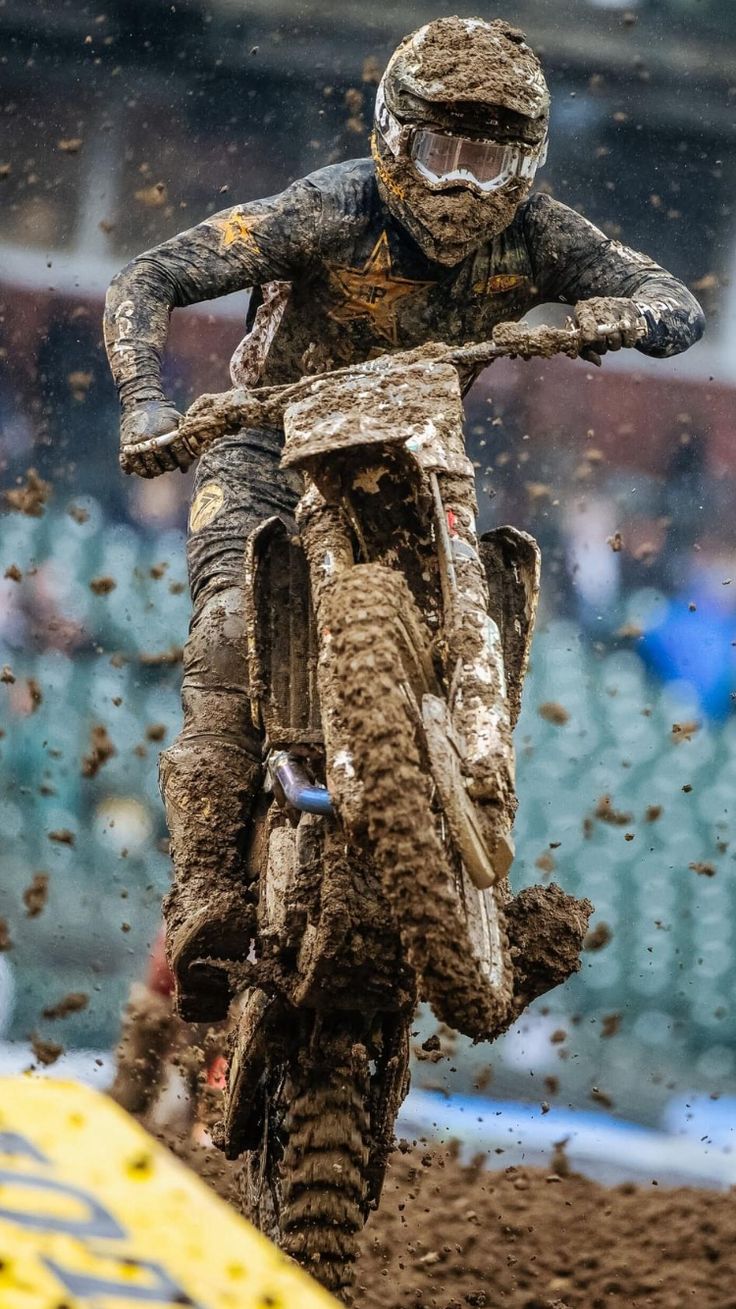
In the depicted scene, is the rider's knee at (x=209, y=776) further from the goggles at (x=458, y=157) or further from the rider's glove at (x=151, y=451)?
the goggles at (x=458, y=157)

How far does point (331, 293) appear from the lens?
383 cm

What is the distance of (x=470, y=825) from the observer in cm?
232

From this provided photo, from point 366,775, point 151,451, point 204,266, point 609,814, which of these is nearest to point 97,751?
point 609,814

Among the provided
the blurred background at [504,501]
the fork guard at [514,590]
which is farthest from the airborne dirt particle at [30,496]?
the fork guard at [514,590]

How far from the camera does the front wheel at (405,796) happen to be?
2.28 m

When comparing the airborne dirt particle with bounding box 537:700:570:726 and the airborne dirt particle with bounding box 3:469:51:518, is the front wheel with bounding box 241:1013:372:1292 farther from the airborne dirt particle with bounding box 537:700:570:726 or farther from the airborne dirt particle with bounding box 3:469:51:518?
the airborne dirt particle with bounding box 3:469:51:518

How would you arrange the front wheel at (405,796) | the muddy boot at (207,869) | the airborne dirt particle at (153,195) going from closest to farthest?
the front wheel at (405,796) < the muddy boot at (207,869) < the airborne dirt particle at (153,195)

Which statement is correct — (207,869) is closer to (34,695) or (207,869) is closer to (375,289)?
(375,289)

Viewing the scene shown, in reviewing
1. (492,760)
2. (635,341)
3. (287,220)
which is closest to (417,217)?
(287,220)

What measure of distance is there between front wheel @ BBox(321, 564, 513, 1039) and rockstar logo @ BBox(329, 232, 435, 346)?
1511mm

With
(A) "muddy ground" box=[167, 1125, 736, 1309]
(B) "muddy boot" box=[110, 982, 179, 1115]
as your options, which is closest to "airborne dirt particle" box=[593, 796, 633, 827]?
(A) "muddy ground" box=[167, 1125, 736, 1309]

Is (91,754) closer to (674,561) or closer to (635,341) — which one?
(674,561)

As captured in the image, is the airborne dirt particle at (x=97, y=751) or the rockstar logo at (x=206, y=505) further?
the airborne dirt particle at (x=97, y=751)

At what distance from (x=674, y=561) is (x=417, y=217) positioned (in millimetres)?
2599
